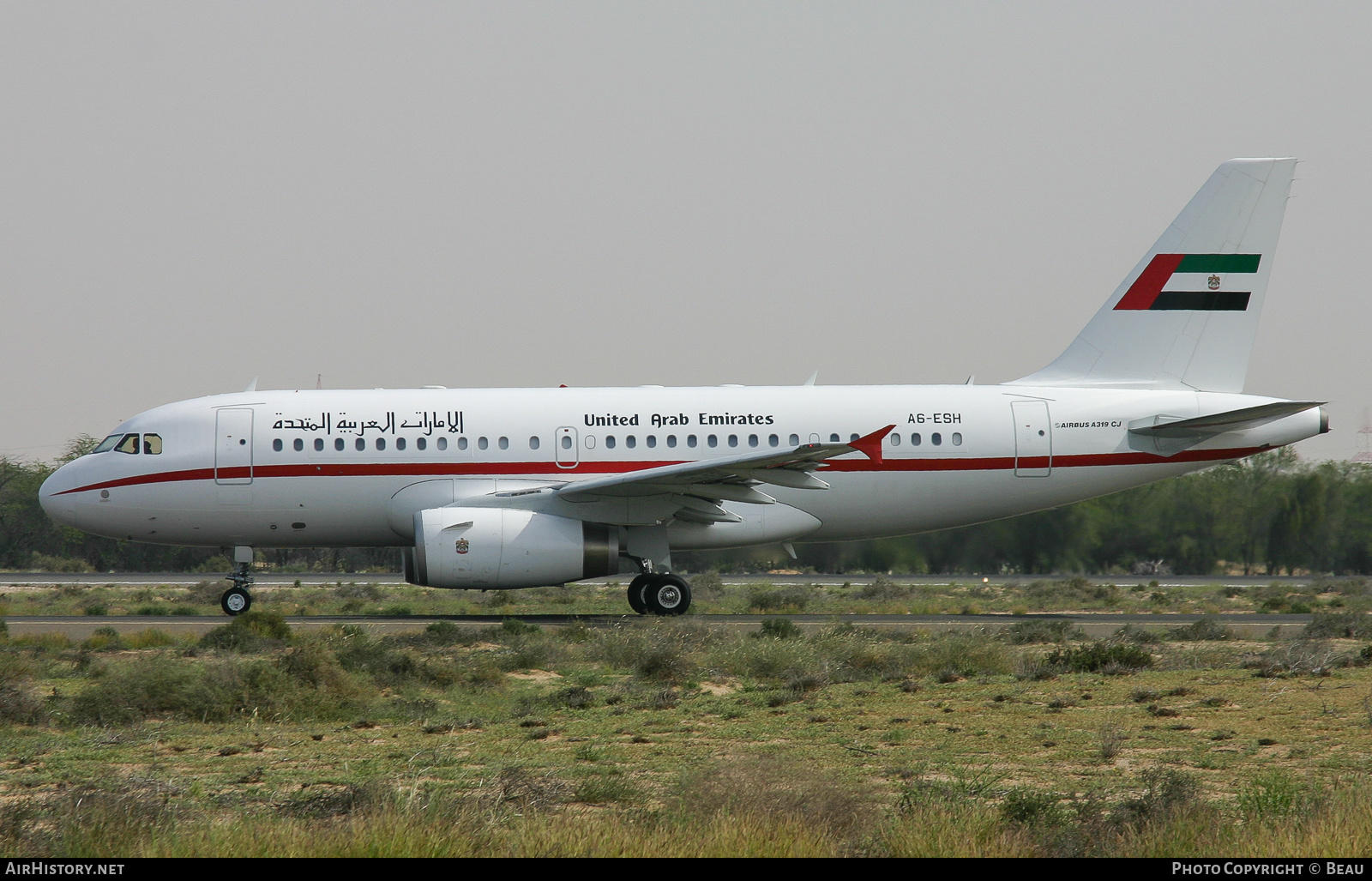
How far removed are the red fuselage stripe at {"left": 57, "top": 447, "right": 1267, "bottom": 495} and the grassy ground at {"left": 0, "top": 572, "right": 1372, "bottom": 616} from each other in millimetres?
3674

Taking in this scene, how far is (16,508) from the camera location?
56969 millimetres

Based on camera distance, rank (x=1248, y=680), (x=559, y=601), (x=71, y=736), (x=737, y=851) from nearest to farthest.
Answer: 1. (x=737, y=851)
2. (x=71, y=736)
3. (x=1248, y=680)
4. (x=559, y=601)

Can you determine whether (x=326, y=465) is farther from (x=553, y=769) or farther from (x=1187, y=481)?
(x=1187, y=481)

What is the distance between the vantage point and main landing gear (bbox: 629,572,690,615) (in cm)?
2092

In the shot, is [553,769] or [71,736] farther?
[71,736]

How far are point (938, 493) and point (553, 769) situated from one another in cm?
1414

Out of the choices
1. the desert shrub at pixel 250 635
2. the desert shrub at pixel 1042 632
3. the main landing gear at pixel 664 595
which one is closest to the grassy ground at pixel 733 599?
the main landing gear at pixel 664 595

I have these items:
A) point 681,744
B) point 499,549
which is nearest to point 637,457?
point 499,549

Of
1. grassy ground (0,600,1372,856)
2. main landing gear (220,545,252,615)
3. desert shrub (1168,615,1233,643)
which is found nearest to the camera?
grassy ground (0,600,1372,856)

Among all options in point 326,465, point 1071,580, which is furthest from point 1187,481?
point 326,465

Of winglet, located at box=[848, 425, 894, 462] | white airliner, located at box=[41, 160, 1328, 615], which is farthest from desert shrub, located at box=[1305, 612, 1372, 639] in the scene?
winglet, located at box=[848, 425, 894, 462]

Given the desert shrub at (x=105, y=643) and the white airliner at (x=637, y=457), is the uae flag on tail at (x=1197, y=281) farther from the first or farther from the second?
the desert shrub at (x=105, y=643)

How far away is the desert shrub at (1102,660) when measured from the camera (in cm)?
1444

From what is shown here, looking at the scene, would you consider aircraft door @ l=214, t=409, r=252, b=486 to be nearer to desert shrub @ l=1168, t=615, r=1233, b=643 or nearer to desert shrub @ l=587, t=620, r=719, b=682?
desert shrub @ l=587, t=620, r=719, b=682
